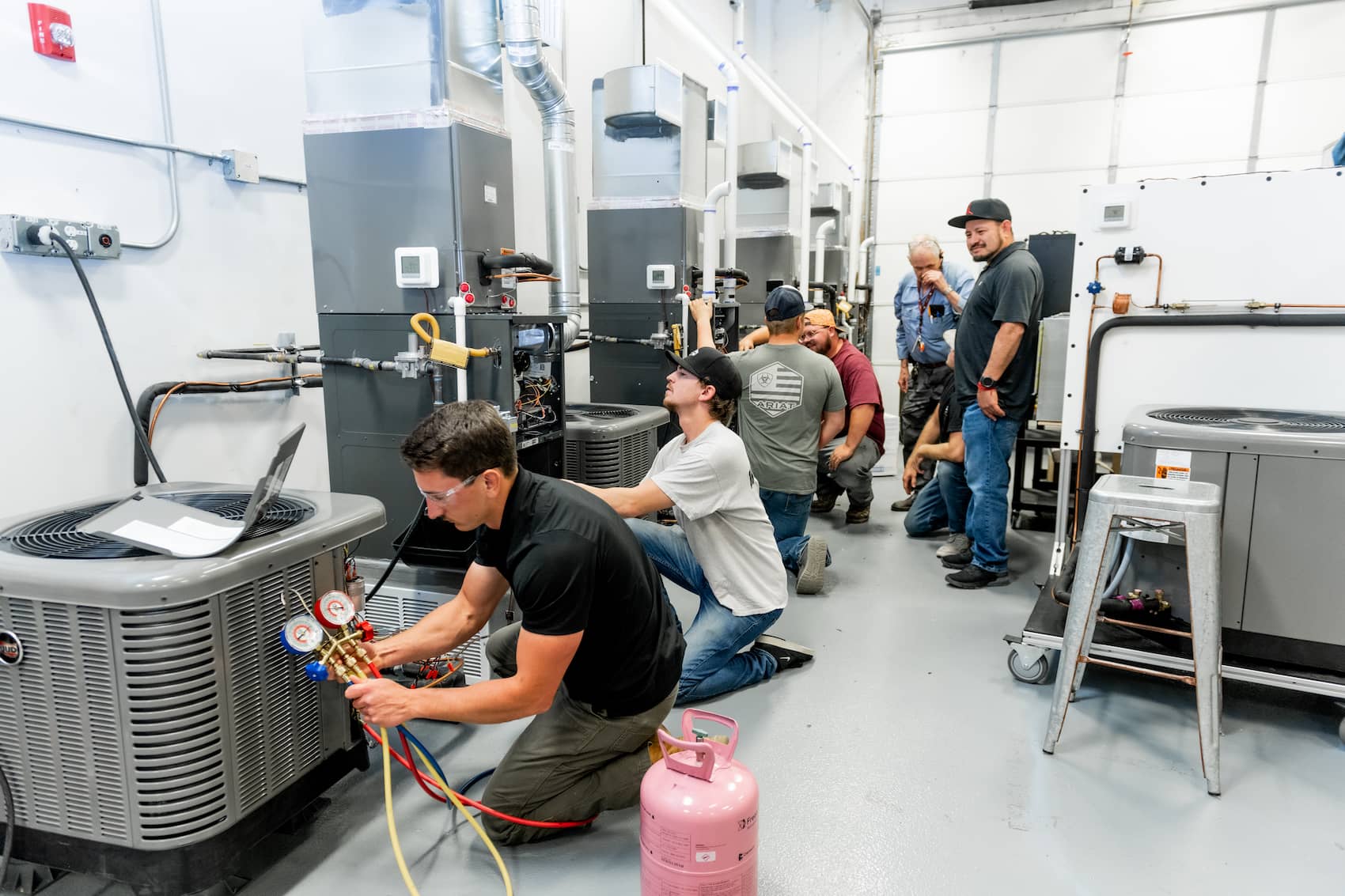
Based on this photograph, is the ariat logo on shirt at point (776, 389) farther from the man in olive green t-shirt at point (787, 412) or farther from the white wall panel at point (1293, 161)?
the white wall panel at point (1293, 161)

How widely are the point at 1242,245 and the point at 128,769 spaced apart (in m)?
3.36

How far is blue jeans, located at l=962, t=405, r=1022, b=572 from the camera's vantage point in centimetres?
343

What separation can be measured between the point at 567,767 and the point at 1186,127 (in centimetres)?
778

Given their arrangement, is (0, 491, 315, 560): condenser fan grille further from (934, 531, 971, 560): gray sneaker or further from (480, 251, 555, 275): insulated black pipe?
(934, 531, 971, 560): gray sneaker

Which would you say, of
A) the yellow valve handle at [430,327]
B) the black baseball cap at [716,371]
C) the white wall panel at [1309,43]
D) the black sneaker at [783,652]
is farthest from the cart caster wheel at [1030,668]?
the white wall panel at [1309,43]

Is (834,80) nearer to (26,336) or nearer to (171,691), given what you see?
(26,336)

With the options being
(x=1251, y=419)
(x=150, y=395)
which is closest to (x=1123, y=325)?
(x=1251, y=419)

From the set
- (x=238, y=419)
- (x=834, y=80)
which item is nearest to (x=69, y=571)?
(x=238, y=419)

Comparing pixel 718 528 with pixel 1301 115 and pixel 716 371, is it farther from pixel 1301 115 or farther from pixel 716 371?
pixel 1301 115

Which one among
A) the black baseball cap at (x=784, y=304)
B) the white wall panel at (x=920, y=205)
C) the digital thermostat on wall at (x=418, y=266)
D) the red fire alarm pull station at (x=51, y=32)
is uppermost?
the white wall panel at (x=920, y=205)

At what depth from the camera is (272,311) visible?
119 inches

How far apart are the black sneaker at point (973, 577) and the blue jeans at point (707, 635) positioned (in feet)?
4.15

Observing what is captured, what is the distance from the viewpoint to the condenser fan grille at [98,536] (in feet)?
4.87

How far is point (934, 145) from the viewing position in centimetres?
795
